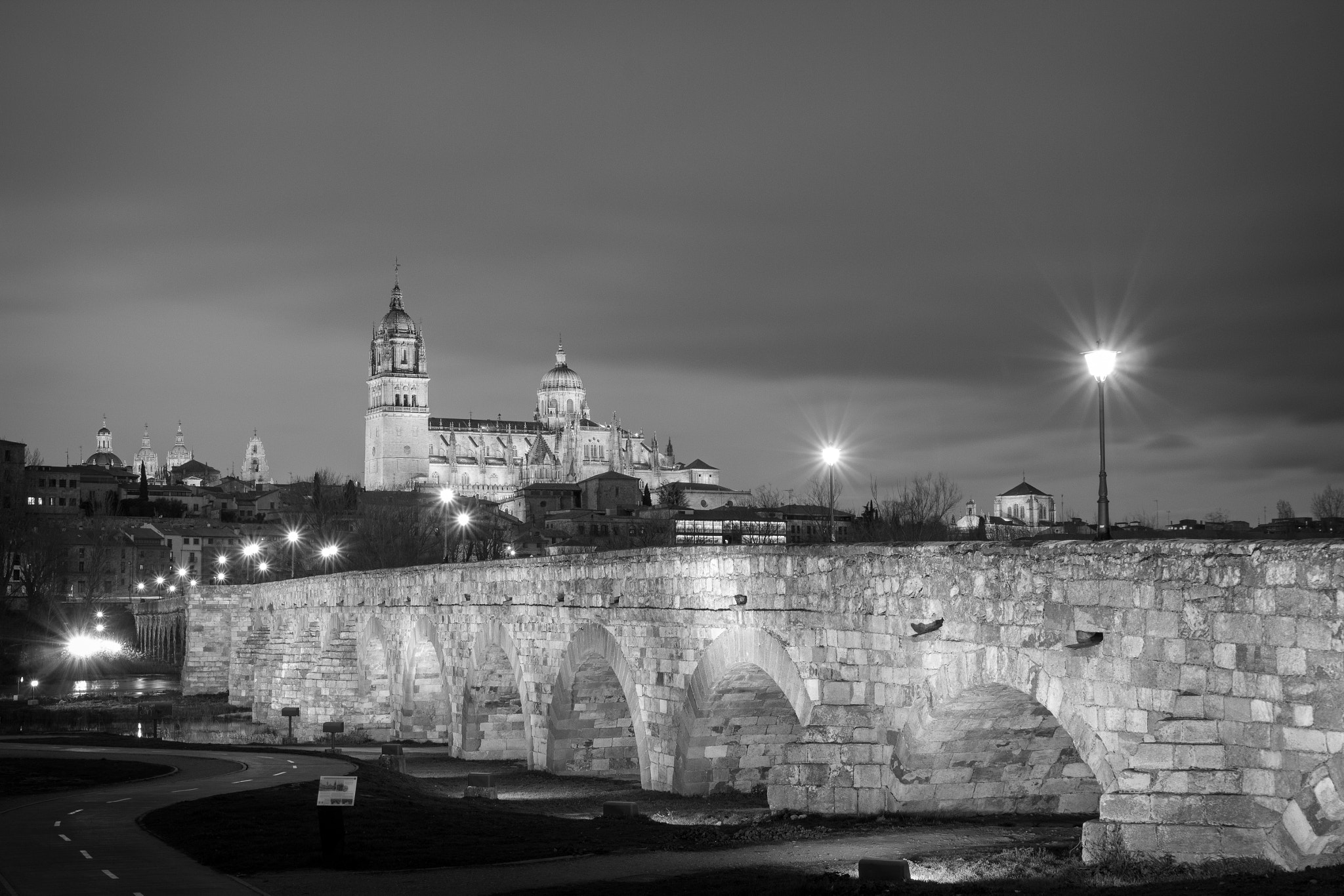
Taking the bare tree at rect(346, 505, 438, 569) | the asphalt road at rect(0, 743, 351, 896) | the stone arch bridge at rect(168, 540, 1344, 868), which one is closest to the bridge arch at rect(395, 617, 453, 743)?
the asphalt road at rect(0, 743, 351, 896)

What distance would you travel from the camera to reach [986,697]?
16547 millimetres

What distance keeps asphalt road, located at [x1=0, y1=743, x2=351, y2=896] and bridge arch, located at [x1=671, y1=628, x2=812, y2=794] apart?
25.1 ft

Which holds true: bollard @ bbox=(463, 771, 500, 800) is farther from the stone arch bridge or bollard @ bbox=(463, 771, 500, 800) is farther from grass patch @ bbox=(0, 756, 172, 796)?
grass patch @ bbox=(0, 756, 172, 796)

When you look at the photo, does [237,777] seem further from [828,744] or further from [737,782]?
[828,744]

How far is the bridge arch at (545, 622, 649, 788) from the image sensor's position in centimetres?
2842

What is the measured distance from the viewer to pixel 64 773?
30.1m

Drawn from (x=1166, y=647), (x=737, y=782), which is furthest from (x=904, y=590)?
(x=737, y=782)

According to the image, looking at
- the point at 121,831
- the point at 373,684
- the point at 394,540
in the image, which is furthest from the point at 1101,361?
the point at 394,540

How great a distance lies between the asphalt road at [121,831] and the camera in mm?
16656

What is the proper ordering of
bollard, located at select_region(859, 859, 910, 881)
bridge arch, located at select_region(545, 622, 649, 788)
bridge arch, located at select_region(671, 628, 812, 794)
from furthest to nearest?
1. bridge arch, located at select_region(545, 622, 649, 788)
2. bridge arch, located at select_region(671, 628, 812, 794)
3. bollard, located at select_region(859, 859, 910, 881)

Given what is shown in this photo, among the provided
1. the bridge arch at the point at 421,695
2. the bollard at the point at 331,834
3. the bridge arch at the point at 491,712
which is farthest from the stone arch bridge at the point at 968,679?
the bridge arch at the point at 421,695

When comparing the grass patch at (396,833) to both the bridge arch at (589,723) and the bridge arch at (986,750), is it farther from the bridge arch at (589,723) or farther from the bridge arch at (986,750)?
the bridge arch at (589,723)

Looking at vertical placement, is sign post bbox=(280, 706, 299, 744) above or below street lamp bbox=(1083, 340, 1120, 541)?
below

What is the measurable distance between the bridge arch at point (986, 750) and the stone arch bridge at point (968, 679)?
3 cm
